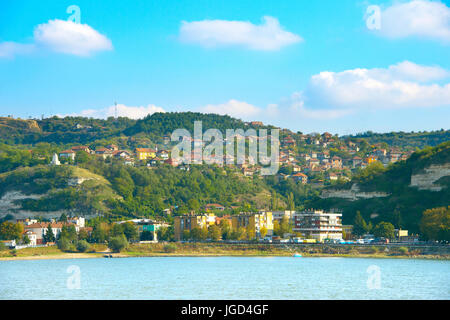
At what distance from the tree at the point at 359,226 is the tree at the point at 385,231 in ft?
20.1

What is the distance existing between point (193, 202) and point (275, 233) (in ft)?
98.1

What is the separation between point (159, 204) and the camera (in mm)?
139875

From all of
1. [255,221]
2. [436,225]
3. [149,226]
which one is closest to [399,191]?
[255,221]

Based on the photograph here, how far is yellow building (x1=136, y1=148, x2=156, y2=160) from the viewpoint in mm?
192750

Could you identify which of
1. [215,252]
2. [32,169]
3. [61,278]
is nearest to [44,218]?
[32,169]

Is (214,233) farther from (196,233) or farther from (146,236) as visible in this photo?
(146,236)

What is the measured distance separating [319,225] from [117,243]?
109ft

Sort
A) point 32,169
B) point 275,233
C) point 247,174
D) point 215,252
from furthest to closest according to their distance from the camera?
point 247,174 < point 32,169 < point 275,233 < point 215,252

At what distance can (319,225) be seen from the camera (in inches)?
4323

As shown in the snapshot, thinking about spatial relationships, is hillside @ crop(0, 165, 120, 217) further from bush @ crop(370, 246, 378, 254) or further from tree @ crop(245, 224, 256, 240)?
bush @ crop(370, 246, 378, 254)

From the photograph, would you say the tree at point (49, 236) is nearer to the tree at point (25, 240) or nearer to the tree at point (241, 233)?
the tree at point (25, 240)

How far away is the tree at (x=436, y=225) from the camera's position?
87.8 m

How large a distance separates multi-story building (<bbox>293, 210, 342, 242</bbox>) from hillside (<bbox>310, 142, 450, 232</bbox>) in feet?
20.8
